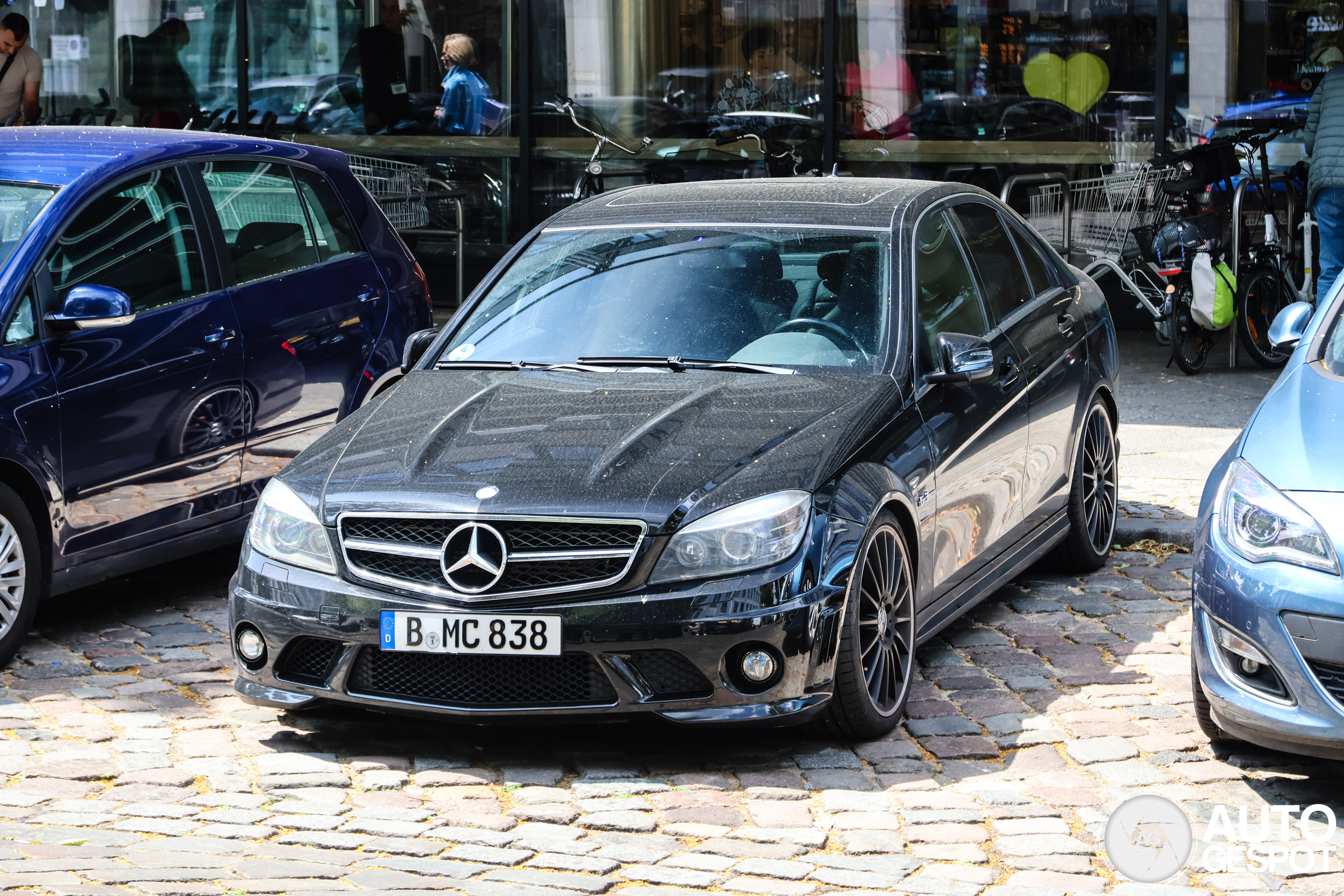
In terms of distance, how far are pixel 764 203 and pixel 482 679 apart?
2.26 m

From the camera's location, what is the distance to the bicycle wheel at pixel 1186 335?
1158 centimetres

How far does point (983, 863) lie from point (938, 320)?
222 centimetres

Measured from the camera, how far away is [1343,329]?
5.62 meters

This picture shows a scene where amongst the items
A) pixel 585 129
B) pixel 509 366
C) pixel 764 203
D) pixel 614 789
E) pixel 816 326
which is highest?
pixel 585 129

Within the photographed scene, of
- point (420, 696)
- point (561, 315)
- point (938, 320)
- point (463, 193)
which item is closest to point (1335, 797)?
point (938, 320)

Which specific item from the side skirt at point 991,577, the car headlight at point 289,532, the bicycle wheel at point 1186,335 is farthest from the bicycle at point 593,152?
the car headlight at point 289,532

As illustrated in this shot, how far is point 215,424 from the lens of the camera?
6.80 metres

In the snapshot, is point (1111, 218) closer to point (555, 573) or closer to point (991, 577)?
point (991, 577)

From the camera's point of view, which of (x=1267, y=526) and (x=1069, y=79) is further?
(x=1069, y=79)

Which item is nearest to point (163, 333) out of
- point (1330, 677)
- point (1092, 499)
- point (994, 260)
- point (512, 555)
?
point (512, 555)

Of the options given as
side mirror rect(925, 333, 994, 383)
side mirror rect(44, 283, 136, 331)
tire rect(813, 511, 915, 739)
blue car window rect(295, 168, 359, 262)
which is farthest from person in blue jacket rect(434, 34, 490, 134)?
tire rect(813, 511, 915, 739)

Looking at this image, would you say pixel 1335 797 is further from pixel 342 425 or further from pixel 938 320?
pixel 342 425

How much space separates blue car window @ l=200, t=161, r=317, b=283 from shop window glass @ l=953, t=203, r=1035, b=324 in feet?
9.02

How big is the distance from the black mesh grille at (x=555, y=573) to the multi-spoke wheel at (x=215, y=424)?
7.55 ft
